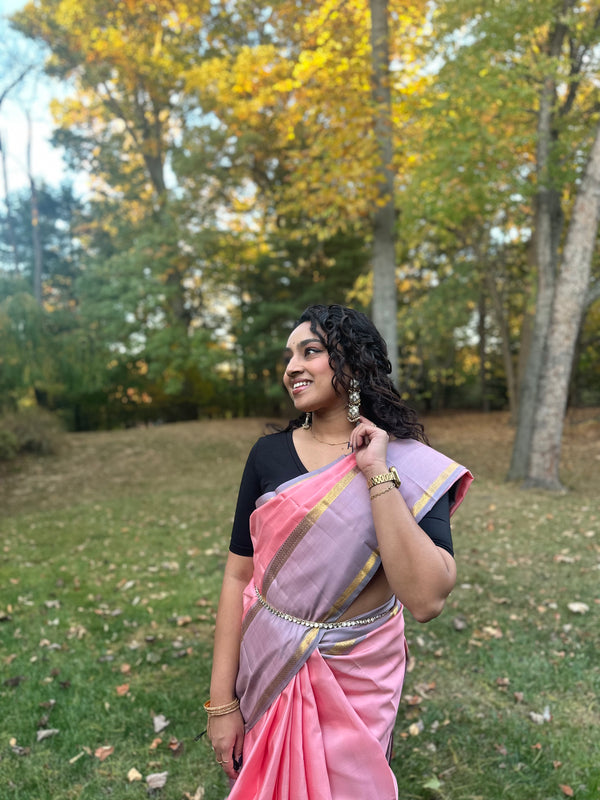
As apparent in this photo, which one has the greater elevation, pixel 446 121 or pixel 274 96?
pixel 274 96

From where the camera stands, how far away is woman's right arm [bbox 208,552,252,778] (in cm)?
166

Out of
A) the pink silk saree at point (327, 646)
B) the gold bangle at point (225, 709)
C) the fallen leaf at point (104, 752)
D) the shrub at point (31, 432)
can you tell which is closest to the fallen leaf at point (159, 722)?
the fallen leaf at point (104, 752)

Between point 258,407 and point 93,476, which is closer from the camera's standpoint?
point 93,476

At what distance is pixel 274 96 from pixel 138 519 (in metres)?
9.04

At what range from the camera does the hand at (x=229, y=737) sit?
1657 millimetres

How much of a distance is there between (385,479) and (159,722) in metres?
2.65

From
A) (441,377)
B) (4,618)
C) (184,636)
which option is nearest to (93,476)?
(4,618)

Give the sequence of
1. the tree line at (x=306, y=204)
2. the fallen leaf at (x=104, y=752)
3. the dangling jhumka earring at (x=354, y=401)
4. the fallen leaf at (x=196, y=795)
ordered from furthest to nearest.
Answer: the tree line at (x=306, y=204) → the fallen leaf at (x=104, y=752) → the fallen leaf at (x=196, y=795) → the dangling jhumka earring at (x=354, y=401)

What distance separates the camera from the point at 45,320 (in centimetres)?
1362

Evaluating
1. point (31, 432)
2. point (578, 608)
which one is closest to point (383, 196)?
point (578, 608)

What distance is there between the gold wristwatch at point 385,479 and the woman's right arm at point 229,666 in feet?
1.82

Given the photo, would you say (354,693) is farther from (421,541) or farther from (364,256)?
(364,256)

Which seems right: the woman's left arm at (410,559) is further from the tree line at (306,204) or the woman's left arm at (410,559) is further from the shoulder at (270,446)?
the tree line at (306,204)

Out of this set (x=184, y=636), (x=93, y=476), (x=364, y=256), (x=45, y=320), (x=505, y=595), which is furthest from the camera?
(x=364, y=256)
